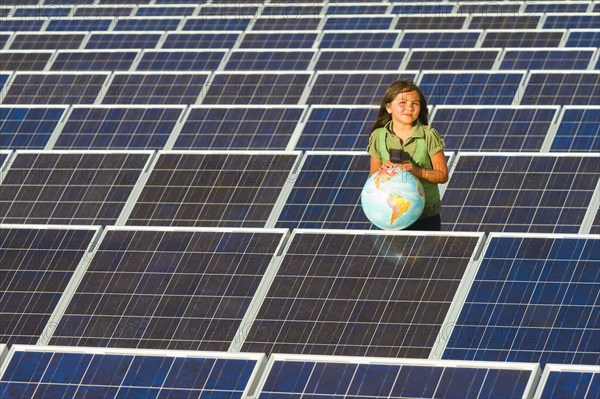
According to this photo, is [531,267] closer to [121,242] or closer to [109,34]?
[121,242]

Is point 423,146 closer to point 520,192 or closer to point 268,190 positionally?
point 520,192

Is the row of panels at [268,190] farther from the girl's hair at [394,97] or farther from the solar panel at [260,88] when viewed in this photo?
the solar panel at [260,88]

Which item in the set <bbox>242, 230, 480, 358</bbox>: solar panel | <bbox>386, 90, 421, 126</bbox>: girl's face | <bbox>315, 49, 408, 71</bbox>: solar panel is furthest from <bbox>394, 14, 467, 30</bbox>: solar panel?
<bbox>242, 230, 480, 358</bbox>: solar panel

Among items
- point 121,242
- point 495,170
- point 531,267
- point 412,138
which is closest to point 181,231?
point 121,242

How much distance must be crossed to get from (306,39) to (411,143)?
79.7ft

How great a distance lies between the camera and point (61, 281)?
1598 cm

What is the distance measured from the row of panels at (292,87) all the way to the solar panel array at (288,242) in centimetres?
4

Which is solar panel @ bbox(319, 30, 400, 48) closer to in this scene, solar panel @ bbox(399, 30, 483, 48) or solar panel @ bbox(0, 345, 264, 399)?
solar panel @ bbox(399, 30, 483, 48)

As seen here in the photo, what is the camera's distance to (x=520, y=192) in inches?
763

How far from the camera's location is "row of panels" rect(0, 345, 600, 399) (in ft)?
37.9

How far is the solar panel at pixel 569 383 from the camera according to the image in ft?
37.2

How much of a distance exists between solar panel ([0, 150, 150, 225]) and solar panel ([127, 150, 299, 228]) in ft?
1.11

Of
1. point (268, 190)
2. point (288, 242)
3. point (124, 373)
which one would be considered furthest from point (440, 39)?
point (124, 373)

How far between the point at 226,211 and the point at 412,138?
4307 millimetres
